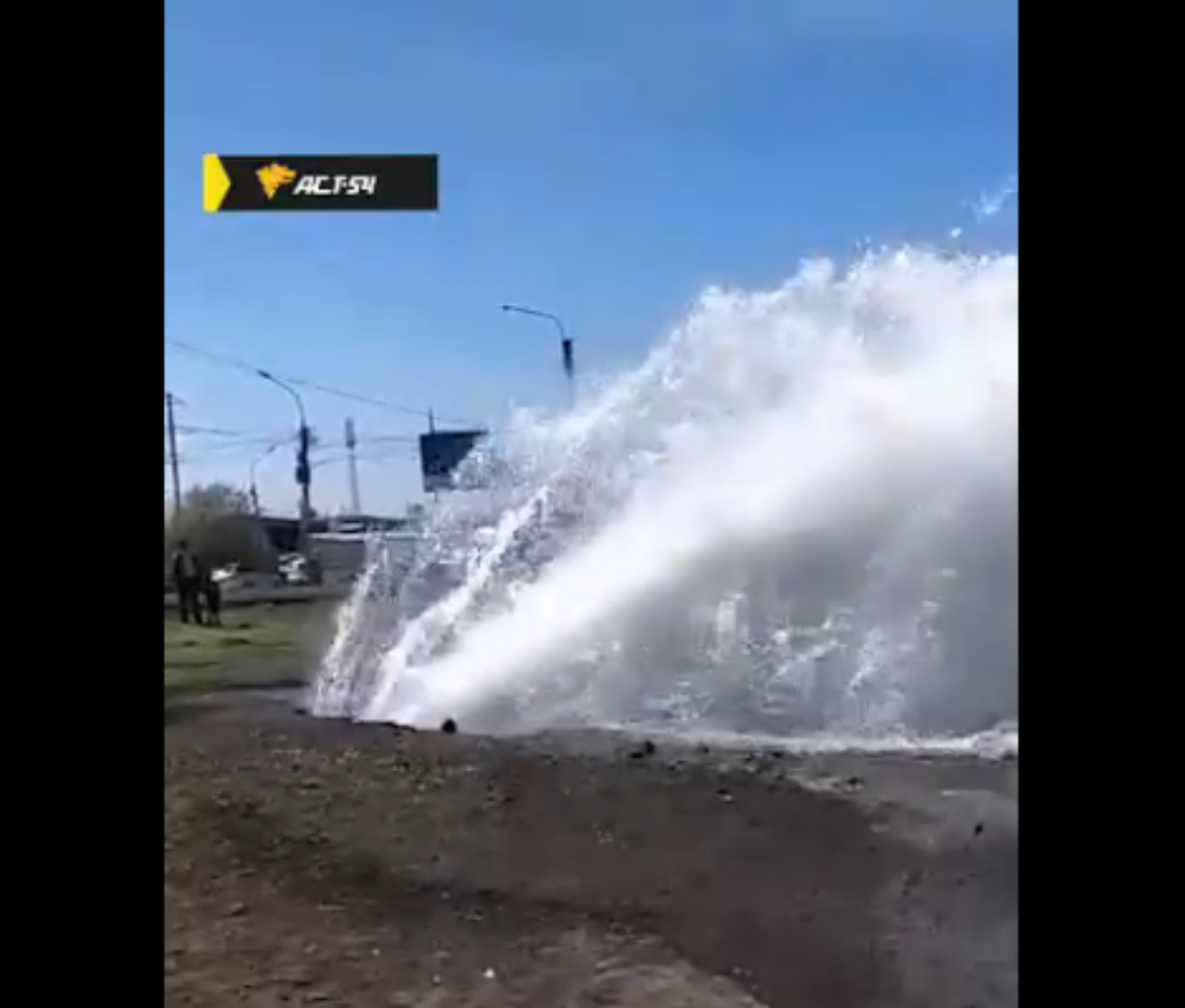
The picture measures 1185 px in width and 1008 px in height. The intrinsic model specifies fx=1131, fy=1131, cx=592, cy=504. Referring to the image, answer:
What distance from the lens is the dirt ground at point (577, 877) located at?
2.03 metres

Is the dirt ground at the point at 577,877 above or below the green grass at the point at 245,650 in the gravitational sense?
below

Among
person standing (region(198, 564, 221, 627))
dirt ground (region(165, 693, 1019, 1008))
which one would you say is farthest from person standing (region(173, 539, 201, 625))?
dirt ground (region(165, 693, 1019, 1008))

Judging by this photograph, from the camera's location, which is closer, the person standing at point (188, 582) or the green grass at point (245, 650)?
the person standing at point (188, 582)

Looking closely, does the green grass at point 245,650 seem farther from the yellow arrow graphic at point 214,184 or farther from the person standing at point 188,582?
the yellow arrow graphic at point 214,184

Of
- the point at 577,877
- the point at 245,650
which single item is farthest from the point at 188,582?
the point at 577,877

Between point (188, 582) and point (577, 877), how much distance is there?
99 cm

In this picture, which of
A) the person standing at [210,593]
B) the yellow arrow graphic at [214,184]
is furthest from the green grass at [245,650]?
the yellow arrow graphic at [214,184]

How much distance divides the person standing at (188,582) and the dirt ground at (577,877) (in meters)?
0.28

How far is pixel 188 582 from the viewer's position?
2.26 m

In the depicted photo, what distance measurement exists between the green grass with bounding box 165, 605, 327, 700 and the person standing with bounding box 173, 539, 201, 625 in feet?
0.10

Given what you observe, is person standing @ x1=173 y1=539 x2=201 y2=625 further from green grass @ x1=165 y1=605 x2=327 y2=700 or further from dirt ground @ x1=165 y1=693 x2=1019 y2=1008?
dirt ground @ x1=165 y1=693 x2=1019 y2=1008

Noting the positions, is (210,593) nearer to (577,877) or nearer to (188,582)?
(188,582)
